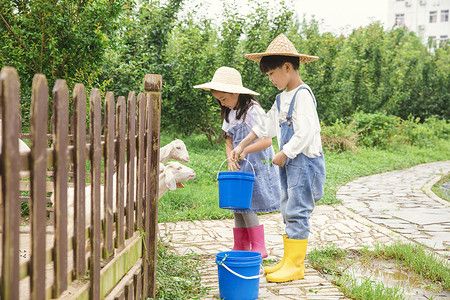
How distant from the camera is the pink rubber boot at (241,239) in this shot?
173 inches

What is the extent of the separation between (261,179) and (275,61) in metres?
1.11

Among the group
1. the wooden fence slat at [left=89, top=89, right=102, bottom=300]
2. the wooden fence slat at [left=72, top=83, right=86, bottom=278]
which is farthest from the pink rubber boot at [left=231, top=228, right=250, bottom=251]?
the wooden fence slat at [left=72, top=83, right=86, bottom=278]

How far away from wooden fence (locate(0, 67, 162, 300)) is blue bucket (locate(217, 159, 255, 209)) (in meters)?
0.75

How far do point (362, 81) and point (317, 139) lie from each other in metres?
13.6

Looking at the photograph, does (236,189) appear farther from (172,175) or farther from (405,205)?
(405,205)

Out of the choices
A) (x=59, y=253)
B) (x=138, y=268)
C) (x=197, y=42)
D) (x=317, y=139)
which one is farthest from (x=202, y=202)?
(x=197, y=42)

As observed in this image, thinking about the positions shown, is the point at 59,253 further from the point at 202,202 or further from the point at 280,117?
the point at 202,202

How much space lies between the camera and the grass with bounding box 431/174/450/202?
797cm

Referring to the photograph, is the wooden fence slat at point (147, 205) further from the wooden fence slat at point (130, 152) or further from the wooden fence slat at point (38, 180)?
the wooden fence slat at point (38, 180)

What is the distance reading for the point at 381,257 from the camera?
4.39 m

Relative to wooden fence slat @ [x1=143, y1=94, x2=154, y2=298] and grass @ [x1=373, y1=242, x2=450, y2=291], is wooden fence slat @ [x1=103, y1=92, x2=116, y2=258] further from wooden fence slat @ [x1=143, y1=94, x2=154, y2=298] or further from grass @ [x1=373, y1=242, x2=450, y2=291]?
grass @ [x1=373, y1=242, x2=450, y2=291]

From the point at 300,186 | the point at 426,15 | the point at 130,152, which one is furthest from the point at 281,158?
the point at 426,15

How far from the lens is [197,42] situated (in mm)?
11305

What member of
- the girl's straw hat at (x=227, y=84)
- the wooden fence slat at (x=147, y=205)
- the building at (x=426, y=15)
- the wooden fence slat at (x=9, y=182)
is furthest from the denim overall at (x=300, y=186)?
the building at (x=426, y=15)
